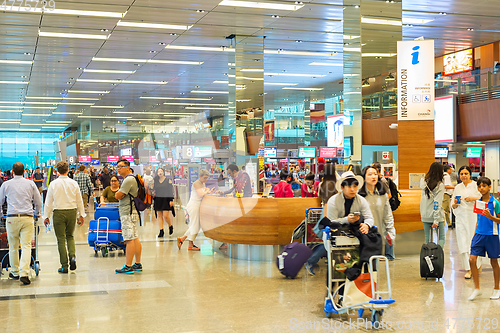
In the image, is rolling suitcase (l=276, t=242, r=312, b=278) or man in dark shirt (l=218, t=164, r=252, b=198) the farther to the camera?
man in dark shirt (l=218, t=164, r=252, b=198)

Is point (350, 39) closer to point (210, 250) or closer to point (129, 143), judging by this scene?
point (210, 250)

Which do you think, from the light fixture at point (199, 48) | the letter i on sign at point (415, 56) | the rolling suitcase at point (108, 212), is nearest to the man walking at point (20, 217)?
the rolling suitcase at point (108, 212)

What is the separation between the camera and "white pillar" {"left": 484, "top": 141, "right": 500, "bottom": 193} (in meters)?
17.5

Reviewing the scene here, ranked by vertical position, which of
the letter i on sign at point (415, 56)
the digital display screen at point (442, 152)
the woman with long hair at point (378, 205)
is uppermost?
the letter i on sign at point (415, 56)

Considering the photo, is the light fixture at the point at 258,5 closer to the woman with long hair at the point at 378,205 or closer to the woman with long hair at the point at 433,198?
the woman with long hair at the point at 433,198

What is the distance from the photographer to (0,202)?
6.67m

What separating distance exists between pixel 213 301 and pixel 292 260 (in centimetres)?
154

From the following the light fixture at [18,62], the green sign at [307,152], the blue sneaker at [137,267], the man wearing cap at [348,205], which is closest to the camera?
the man wearing cap at [348,205]

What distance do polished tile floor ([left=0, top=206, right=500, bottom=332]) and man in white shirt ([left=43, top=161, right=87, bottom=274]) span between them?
1.22ft

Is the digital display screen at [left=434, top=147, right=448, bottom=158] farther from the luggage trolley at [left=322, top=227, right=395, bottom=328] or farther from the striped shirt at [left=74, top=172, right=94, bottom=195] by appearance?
the luggage trolley at [left=322, top=227, right=395, bottom=328]

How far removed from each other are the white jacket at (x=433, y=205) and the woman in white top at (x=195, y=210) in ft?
13.5

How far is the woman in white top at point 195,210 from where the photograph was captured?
9352 mm

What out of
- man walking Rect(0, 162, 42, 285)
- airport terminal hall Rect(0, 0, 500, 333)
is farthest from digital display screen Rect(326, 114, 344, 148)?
man walking Rect(0, 162, 42, 285)

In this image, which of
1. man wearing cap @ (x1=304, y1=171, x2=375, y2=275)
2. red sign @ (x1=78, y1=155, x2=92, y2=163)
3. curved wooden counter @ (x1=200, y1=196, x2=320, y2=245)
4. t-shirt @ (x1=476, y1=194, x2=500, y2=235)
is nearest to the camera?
man wearing cap @ (x1=304, y1=171, x2=375, y2=275)
